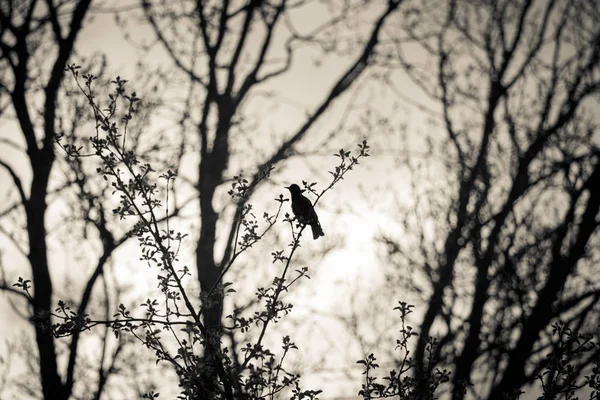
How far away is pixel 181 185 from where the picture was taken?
786cm

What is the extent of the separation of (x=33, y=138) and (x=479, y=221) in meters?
6.89

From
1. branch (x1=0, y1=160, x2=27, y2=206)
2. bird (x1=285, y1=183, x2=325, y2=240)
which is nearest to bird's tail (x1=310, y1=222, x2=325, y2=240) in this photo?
bird (x1=285, y1=183, x2=325, y2=240)

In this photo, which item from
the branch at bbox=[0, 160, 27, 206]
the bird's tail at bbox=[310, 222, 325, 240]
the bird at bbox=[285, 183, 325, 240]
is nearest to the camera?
the bird at bbox=[285, 183, 325, 240]

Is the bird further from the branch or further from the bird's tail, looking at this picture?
the branch

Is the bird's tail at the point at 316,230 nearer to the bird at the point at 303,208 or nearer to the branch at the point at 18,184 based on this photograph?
the bird at the point at 303,208

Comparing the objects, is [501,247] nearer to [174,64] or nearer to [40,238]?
[174,64]

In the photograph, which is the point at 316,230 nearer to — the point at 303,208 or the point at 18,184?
the point at 303,208

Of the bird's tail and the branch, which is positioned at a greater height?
the branch

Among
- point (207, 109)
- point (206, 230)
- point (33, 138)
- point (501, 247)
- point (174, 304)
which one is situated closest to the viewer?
point (174, 304)

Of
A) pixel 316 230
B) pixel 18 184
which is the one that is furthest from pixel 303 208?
pixel 18 184

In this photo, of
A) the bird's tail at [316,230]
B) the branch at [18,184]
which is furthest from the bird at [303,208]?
the branch at [18,184]

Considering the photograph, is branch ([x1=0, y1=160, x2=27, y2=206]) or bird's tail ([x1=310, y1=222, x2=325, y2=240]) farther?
branch ([x1=0, y1=160, x2=27, y2=206])

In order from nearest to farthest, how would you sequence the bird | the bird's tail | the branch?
the bird
the bird's tail
the branch

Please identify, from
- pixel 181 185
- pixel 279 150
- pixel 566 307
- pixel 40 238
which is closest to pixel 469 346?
pixel 566 307
